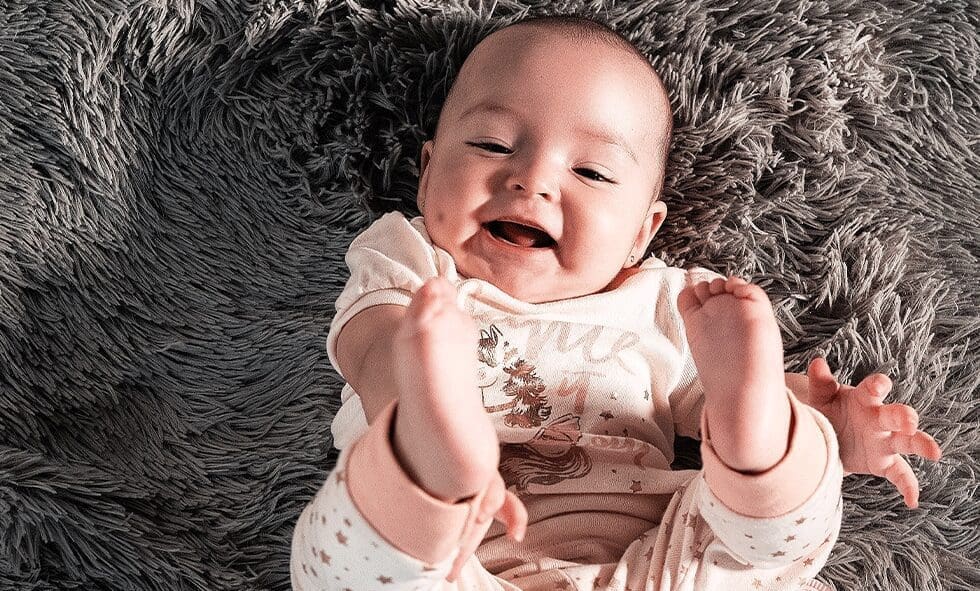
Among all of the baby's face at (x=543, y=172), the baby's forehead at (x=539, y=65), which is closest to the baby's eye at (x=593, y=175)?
the baby's face at (x=543, y=172)

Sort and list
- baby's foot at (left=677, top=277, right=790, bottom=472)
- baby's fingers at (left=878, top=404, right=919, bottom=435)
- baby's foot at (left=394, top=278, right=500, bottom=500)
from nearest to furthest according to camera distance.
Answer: baby's foot at (left=394, top=278, right=500, bottom=500)
baby's foot at (left=677, top=277, right=790, bottom=472)
baby's fingers at (left=878, top=404, right=919, bottom=435)

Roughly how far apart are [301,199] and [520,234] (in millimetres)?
407

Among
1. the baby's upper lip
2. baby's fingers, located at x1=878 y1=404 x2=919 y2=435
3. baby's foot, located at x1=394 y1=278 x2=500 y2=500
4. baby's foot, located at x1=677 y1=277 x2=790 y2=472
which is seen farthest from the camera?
the baby's upper lip

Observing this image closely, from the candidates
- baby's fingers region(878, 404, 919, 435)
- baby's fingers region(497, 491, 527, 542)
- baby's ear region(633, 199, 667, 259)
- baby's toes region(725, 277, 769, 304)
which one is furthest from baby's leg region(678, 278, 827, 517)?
baby's ear region(633, 199, 667, 259)

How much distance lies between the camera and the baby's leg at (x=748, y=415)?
1.08m

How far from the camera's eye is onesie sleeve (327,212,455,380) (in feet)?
4.16

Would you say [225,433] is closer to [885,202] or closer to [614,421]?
[614,421]

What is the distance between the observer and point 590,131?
1.37 meters

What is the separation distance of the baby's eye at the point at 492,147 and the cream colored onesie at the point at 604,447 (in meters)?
0.14

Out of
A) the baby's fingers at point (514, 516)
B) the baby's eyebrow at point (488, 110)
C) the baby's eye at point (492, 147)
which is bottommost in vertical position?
the baby's fingers at point (514, 516)

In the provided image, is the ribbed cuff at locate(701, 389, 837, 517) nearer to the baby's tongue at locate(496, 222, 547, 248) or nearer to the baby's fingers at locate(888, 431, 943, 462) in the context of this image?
the baby's fingers at locate(888, 431, 943, 462)

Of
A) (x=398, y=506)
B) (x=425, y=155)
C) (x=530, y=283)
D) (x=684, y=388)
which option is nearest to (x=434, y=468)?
(x=398, y=506)

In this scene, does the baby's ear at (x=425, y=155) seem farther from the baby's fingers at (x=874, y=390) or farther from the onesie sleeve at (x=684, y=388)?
the baby's fingers at (x=874, y=390)

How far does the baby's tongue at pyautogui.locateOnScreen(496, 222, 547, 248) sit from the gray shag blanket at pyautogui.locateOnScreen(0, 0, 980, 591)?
0.27 metres
